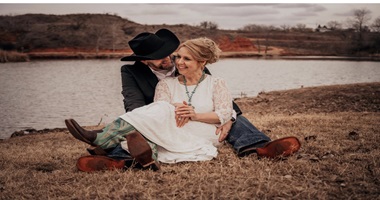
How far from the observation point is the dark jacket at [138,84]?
4535 mm

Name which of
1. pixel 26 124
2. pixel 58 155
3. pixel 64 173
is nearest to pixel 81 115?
pixel 26 124

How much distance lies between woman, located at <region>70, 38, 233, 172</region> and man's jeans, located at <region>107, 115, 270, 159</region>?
0.11 m

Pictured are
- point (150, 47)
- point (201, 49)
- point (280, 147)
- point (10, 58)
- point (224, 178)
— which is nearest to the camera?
point (224, 178)

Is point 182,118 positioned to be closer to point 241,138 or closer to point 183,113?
point 183,113

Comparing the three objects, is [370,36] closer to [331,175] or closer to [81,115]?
[81,115]

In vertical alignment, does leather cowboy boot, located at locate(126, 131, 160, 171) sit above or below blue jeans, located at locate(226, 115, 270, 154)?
above

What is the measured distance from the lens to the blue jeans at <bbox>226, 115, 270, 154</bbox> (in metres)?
4.29

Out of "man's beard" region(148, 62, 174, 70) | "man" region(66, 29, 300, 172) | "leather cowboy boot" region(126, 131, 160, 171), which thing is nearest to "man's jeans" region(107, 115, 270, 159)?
"man" region(66, 29, 300, 172)

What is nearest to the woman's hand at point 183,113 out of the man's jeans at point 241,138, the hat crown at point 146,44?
the man's jeans at point 241,138

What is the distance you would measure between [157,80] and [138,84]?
28 centimetres

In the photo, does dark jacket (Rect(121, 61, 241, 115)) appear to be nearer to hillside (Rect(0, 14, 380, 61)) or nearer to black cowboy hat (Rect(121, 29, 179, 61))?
black cowboy hat (Rect(121, 29, 179, 61))

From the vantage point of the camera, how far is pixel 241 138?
446cm

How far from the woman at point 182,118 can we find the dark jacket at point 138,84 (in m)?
0.15

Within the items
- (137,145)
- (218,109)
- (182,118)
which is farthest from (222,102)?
(137,145)
